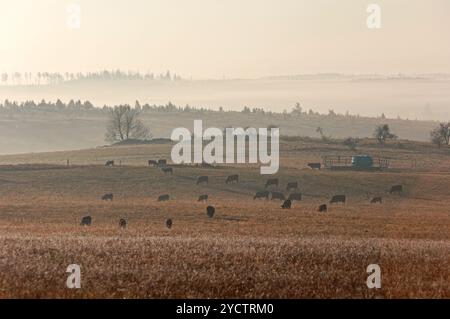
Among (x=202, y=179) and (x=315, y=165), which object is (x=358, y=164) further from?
(x=202, y=179)

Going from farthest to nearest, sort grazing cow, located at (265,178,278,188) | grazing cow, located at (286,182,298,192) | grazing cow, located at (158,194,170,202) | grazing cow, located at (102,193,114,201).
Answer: grazing cow, located at (265,178,278,188) → grazing cow, located at (286,182,298,192) → grazing cow, located at (102,193,114,201) → grazing cow, located at (158,194,170,202)

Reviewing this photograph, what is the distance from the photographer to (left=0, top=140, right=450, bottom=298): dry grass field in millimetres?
14086

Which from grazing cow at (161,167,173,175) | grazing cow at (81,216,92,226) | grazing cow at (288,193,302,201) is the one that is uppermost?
grazing cow at (161,167,173,175)

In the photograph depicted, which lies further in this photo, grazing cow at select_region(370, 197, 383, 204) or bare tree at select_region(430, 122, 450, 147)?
bare tree at select_region(430, 122, 450, 147)

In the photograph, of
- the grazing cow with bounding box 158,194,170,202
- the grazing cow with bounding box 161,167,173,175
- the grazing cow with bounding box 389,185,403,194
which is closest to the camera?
the grazing cow with bounding box 158,194,170,202

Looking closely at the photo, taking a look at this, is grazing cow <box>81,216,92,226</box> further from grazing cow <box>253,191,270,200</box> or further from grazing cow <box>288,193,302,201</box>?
grazing cow <box>288,193,302,201</box>

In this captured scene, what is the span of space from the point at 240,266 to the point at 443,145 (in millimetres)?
135636

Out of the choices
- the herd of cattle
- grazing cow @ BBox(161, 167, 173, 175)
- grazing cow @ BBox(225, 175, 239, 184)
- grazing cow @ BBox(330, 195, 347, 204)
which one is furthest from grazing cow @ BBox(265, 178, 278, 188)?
grazing cow @ BBox(161, 167, 173, 175)

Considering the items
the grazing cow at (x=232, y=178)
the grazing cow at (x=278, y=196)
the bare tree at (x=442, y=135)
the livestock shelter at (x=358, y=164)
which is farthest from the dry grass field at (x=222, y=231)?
the bare tree at (x=442, y=135)

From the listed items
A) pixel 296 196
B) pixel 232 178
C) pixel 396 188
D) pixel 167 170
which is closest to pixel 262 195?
pixel 296 196

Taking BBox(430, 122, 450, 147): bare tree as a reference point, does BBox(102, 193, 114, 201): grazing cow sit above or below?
below

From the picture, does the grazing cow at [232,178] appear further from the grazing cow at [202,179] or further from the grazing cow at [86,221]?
the grazing cow at [86,221]

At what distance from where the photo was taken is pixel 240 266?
16.0 metres
